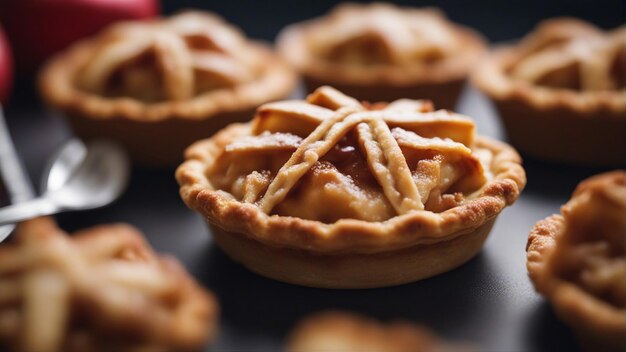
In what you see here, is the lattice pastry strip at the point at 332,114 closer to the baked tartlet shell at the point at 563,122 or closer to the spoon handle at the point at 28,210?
the baked tartlet shell at the point at 563,122

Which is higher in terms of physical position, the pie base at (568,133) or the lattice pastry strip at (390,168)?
the lattice pastry strip at (390,168)

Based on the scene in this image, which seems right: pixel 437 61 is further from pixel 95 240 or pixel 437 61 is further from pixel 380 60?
pixel 95 240

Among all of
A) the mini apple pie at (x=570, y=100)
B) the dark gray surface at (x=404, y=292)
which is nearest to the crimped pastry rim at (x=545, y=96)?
the mini apple pie at (x=570, y=100)

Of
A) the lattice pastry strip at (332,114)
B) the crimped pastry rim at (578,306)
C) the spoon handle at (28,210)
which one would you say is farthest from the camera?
the spoon handle at (28,210)

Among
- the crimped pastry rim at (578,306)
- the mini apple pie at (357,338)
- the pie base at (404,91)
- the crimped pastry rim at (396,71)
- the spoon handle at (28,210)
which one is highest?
the mini apple pie at (357,338)

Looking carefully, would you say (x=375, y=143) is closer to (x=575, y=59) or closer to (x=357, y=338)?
(x=357, y=338)

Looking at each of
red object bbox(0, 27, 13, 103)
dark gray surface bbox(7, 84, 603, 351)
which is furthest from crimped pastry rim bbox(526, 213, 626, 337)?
red object bbox(0, 27, 13, 103)
